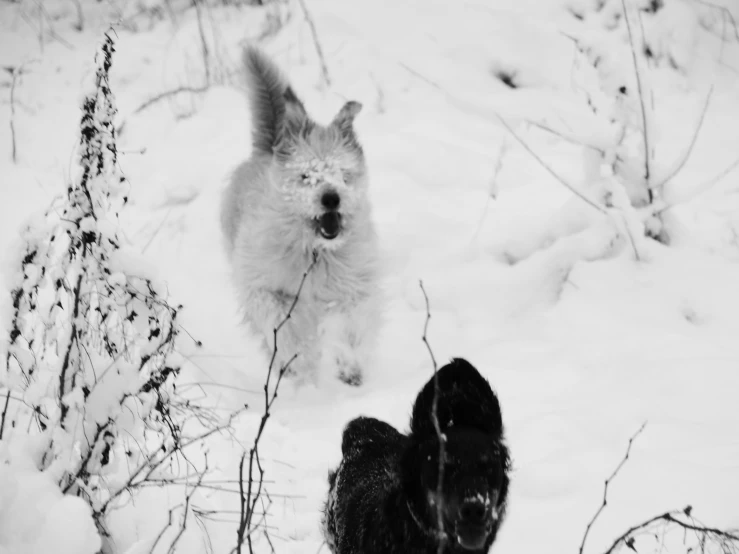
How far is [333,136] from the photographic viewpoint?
3752 millimetres

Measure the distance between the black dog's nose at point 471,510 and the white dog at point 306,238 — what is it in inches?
102

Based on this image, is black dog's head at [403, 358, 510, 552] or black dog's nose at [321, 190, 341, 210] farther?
black dog's nose at [321, 190, 341, 210]

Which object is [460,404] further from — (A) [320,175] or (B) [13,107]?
(B) [13,107]

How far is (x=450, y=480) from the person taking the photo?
1.18m

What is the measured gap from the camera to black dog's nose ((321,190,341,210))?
11.7 feet

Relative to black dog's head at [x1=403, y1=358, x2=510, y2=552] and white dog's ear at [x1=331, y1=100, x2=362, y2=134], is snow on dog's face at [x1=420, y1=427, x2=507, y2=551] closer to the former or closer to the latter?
black dog's head at [x1=403, y1=358, x2=510, y2=552]

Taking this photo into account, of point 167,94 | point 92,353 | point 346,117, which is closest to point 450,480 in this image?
point 92,353

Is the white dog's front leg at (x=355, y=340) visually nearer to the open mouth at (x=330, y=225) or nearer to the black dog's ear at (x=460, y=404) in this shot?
the open mouth at (x=330, y=225)

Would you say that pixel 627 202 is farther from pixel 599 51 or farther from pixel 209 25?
pixel 209 25

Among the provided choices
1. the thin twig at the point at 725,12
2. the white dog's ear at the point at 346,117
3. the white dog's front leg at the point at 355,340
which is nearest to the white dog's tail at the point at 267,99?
the white dog's ear at the point at 346,117

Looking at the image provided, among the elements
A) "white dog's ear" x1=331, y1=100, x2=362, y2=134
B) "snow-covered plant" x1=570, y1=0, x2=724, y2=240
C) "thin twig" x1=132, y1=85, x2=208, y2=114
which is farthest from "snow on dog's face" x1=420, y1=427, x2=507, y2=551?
"thin twig" x1=132, y1=85, x2=208, y2=114

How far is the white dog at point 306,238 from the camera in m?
3.66

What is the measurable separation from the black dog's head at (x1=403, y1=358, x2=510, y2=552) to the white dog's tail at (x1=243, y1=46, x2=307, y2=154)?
2785 millimetres

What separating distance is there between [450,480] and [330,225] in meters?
2.61
